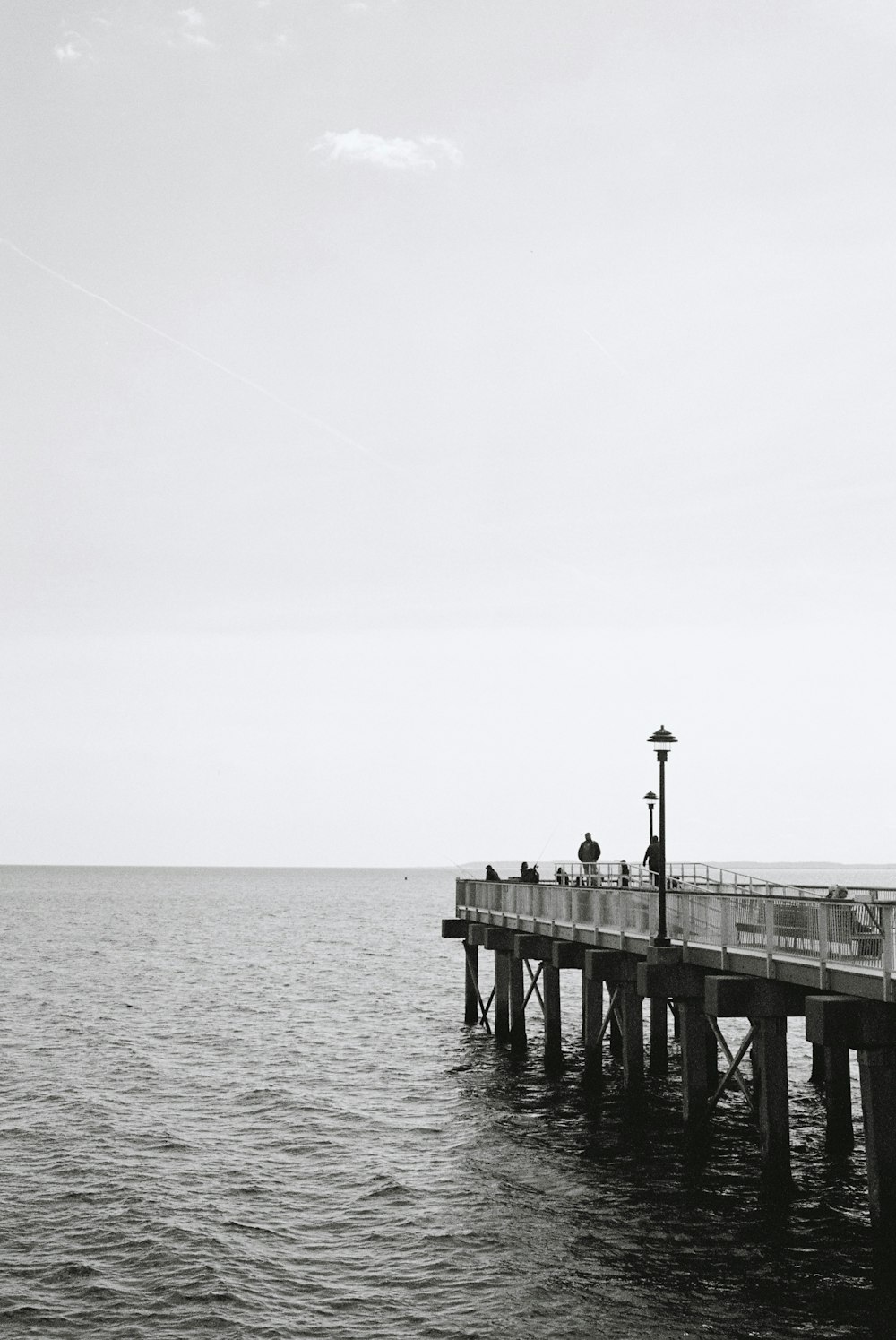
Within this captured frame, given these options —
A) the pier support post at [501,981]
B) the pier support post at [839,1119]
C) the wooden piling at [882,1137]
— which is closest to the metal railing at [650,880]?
the pier support post at [501,981]

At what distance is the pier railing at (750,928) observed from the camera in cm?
1664

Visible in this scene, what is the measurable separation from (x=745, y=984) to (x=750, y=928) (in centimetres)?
115

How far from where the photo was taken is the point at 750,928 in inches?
776

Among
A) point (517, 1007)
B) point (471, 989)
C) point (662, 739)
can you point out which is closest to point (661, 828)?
point (662, 739)

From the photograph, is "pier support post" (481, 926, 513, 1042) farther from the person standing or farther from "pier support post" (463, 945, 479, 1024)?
the person standing

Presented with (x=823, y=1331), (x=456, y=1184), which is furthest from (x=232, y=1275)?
(x=823, y=1331)

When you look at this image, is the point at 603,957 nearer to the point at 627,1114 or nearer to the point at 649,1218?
the point at 627,1114

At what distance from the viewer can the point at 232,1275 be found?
58.0 ft

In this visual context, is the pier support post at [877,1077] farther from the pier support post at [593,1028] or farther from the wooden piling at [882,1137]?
the pier support post at [593,1028]

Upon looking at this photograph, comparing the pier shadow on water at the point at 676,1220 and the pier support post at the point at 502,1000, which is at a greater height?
the pier support post at the point at 502,1000

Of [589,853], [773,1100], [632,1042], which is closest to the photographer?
[773,1100]

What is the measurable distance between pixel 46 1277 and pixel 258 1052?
20.3m

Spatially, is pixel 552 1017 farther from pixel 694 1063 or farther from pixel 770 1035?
pixel 770 1035

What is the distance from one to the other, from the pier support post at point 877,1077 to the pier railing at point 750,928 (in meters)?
0.35
